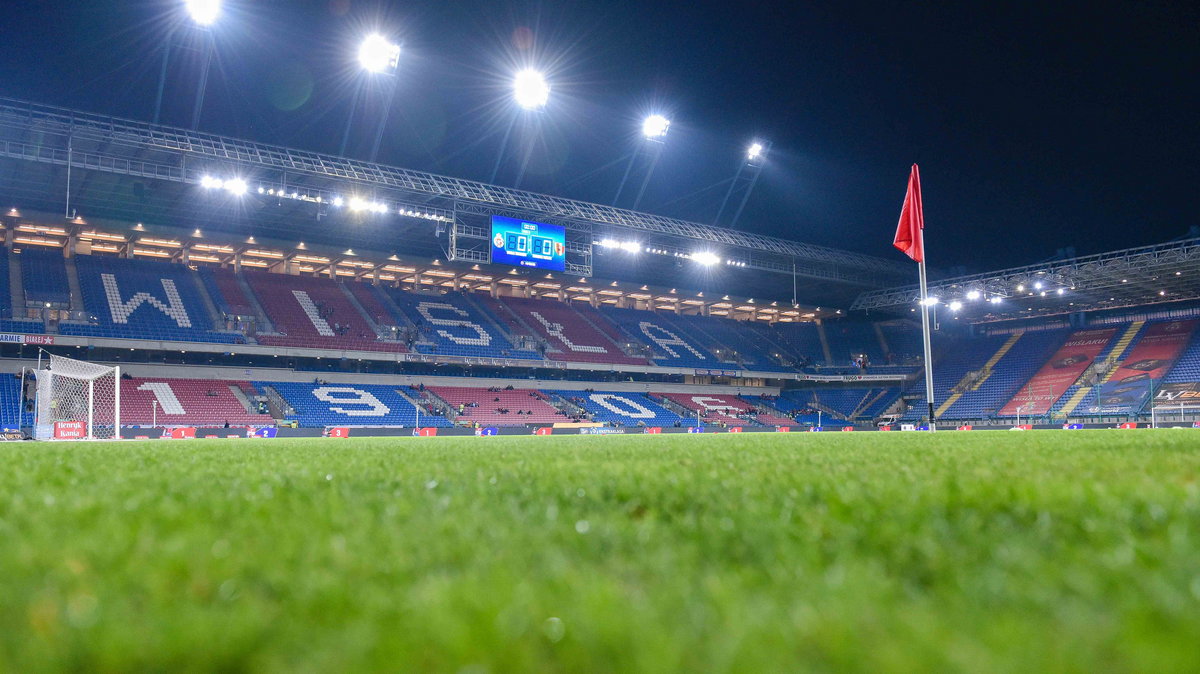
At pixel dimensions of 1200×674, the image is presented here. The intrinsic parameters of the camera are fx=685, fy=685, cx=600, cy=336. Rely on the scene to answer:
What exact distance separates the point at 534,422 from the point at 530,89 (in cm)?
1593

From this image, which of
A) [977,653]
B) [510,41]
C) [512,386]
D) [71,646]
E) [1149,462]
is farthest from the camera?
[512,386]

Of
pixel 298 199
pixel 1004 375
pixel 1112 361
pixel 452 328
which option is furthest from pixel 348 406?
pixel 1112 361

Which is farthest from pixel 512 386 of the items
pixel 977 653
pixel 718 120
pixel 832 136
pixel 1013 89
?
pixel 977 653

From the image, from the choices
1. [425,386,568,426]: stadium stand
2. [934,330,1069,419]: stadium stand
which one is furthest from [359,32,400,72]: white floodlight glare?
[934,330,1069,419]: stadium stand

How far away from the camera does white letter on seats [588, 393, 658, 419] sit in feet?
127

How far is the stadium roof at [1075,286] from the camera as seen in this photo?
32906 mm

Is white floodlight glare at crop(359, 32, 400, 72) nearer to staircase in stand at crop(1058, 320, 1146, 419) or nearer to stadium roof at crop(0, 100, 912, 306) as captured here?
stadium roof at crop(0, 100, 912, 306)

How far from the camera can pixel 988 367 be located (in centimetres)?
4484

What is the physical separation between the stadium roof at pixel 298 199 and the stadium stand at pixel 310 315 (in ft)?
11.1

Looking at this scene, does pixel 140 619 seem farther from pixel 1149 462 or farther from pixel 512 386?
pixel 512 386

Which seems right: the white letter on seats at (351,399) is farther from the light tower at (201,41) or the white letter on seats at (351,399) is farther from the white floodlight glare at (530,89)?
the white floodlight glare at (530,89)

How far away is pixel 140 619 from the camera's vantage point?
1.06m

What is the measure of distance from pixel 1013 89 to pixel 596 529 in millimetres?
32735

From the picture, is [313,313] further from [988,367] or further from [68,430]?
[988,367]
